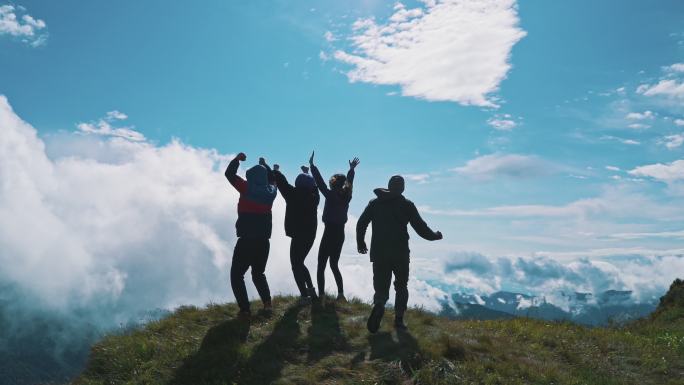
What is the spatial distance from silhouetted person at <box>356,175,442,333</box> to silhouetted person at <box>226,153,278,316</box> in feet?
7.11

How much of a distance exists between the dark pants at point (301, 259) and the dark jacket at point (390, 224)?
1.90m

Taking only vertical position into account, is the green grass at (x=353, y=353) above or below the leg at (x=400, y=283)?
below

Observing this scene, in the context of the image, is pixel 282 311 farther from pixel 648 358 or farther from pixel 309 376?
pixel 648 358

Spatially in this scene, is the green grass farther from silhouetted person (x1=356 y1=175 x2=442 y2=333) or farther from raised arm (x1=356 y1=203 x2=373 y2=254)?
raised arm (x1=356 y1=203 x2=373 y2=254)

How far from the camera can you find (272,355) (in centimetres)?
865

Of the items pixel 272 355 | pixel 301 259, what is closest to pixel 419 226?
pixel 301 259

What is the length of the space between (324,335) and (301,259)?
2623 millimetres

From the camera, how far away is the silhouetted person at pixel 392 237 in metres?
10.0

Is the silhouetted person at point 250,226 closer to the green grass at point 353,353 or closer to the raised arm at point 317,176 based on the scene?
the green grass at point 353,353

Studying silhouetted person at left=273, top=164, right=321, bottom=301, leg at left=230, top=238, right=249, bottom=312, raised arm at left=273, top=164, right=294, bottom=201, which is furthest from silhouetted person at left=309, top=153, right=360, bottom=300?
leg at left=230, top=238, right=249, bottom=312

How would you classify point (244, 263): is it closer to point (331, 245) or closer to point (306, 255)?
point (306, 255)

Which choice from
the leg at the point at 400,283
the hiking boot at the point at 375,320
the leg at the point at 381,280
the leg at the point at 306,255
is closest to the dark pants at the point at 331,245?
the leg at the point at 306,255

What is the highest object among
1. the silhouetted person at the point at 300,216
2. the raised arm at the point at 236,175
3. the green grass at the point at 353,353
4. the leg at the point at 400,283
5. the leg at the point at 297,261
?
the raised arm at the point at 236,175

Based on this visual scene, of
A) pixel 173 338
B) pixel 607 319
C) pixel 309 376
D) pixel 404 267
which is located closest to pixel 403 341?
pixel 404 267
